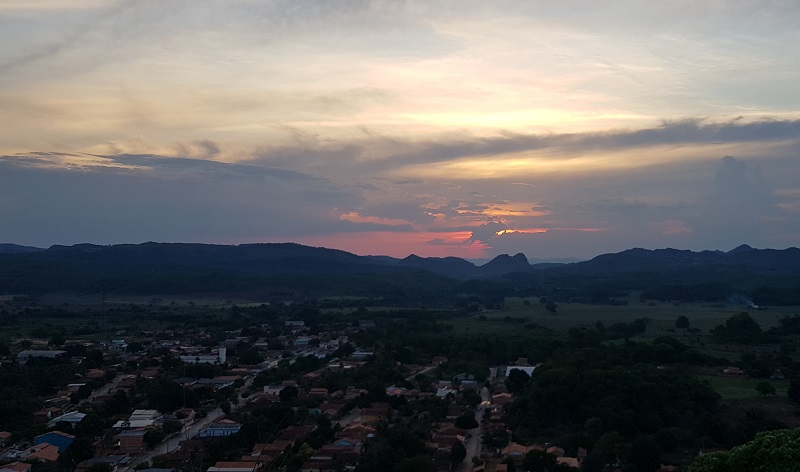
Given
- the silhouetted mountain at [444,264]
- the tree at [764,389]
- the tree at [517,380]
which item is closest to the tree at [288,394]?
the tree at [517,380]

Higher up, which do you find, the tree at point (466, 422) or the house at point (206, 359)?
the house at point (206, 359)

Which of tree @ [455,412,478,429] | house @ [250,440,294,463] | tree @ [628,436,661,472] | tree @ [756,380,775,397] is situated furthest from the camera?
tree @ [756,380,775,397]

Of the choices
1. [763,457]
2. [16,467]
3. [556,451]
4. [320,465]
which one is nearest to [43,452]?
[16,467]

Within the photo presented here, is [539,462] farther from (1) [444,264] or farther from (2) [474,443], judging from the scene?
(1) [444,264]

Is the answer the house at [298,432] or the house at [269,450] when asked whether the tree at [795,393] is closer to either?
the house at [298,432]

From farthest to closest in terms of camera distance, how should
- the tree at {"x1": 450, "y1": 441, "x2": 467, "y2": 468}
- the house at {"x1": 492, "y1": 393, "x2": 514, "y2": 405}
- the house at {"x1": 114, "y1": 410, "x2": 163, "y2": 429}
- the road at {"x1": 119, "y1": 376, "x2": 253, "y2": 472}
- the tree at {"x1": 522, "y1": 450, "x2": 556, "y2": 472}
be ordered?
1. the house at {"x1": 492, "y1": 393, "x2": 514, "y2": 405}
2. the house at {"x1": 114, "y1": 410, "x2": 163, "y2": 429}
3. the road at {"x1": 119, "y1": 376, "x2": 253, "y2": 472}
4. the tree at {"x1": 450, "y1": 441, "x2": 467, "y2": 468}
5. the tree at {"x1": 522, "y1": 450, "x2": 556, "y2": 472}

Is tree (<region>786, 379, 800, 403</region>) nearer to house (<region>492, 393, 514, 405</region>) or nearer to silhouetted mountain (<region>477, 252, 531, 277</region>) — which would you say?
house (<region>492, 393, 514, 405</region>)

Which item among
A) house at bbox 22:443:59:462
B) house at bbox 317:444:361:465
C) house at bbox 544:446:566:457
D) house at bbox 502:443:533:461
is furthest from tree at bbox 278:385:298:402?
house at bbox 544:446:566:457
